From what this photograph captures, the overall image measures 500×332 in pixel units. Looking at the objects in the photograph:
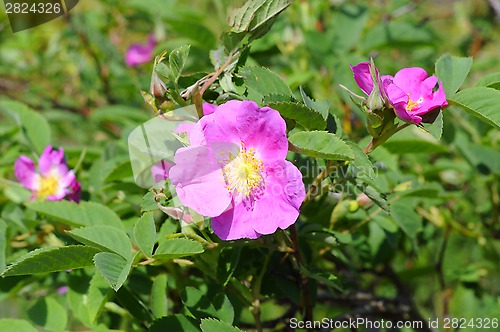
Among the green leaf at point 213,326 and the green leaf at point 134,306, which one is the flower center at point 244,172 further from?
the green leaf at point 134,306

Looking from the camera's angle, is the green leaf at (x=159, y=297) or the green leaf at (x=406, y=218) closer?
the green leaf at (x=159, y=297)

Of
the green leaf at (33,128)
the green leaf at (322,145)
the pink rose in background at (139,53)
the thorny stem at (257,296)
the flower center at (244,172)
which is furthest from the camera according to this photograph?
the pink rose in background at (139,53)

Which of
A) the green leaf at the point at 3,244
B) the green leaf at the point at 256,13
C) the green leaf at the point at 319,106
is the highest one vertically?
the green leaf at the point at 256,13

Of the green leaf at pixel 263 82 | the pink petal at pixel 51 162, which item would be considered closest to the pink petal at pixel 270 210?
the green leaf at pixel 263 82

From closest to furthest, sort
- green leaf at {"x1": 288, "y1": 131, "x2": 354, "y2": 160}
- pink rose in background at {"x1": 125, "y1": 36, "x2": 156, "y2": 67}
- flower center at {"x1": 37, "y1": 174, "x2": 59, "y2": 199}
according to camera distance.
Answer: green leaf at {"x1": 288, "y1": 131, "x2": 354, "y2": 160}, flower center at {"x1": 37, "y1": 174, "x2": 59, "y2": 199}, pink rose in background at {"x1": 125, "y1": 36, "x2": 156, "y2": 67}

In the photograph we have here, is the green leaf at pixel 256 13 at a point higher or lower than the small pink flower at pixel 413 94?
higher

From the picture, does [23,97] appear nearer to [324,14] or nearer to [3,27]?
[3,27]

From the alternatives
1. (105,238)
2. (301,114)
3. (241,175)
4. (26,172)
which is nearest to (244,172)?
(241,175)

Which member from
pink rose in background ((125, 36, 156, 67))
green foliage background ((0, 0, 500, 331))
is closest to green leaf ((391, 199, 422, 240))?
green foliage background ((0, 0, 500, 331))

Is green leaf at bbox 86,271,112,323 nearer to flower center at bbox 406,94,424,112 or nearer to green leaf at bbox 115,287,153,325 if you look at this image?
green leaf at bbox 115,287,153,325
